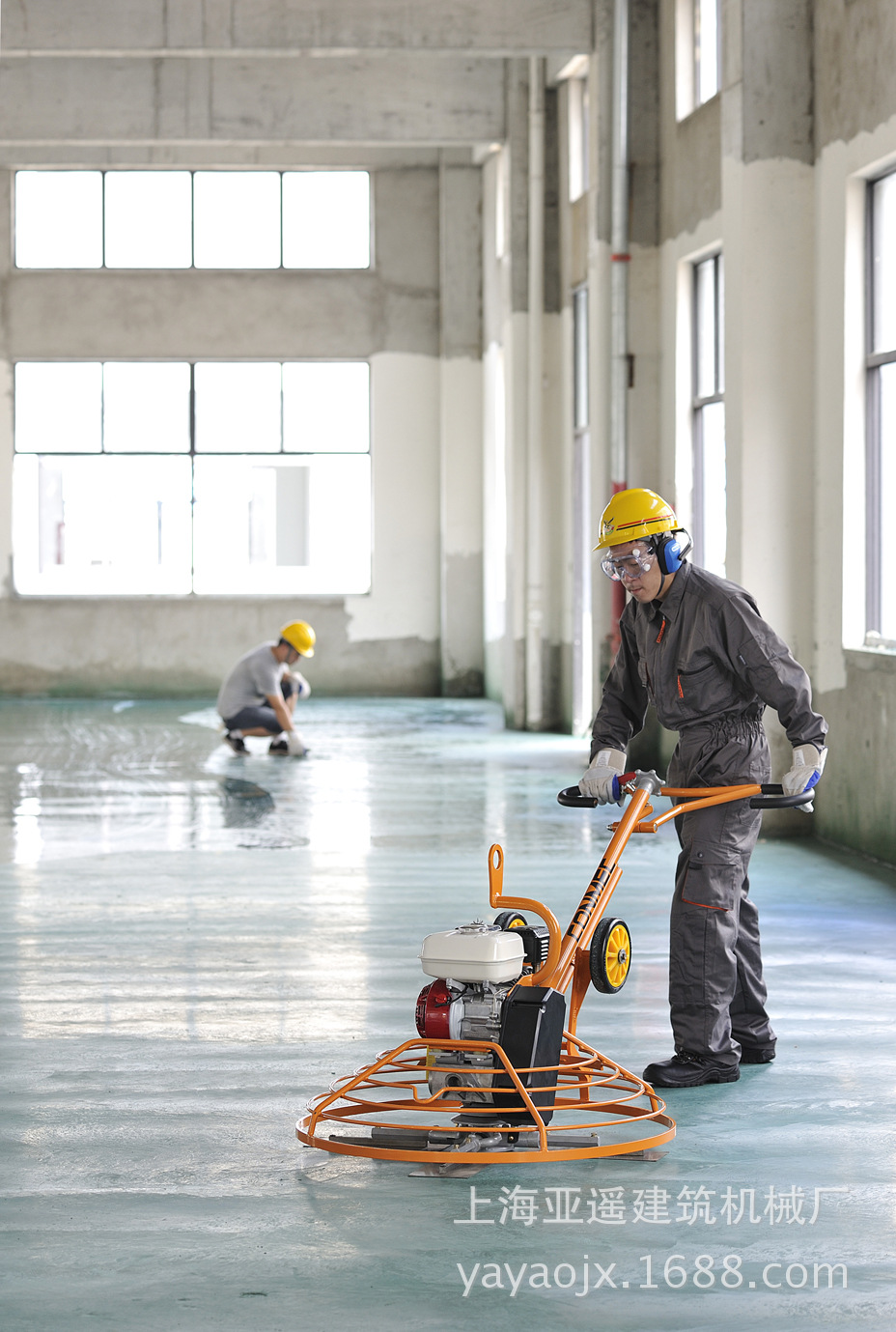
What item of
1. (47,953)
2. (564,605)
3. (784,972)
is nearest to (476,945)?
(784,972)

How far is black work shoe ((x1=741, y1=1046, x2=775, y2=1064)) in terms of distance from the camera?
4742mm

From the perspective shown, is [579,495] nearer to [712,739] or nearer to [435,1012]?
[712,739]

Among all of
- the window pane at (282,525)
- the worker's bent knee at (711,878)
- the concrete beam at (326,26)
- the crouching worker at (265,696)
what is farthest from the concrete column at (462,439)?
the worker's bent knee at (711,878)

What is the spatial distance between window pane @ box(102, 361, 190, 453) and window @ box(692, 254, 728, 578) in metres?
9.71

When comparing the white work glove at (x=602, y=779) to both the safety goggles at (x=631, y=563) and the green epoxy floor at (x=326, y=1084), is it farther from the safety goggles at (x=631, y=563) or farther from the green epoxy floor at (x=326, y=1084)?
the green epoxy floor at (x=326, y=1084)

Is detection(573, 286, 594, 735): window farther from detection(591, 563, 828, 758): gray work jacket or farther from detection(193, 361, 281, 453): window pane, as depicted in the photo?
detection(591, 563, 828, 758): gray work jacket

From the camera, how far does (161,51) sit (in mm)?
11969

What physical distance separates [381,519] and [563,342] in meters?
5.42

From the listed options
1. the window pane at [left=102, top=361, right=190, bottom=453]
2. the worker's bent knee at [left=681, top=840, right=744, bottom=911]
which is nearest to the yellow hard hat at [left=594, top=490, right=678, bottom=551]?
the worker's bent knee at [left=681, top=840, right=744, bottom=911]

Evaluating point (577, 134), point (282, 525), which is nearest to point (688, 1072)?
point (577, 134)

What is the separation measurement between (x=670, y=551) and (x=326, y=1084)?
1762mm

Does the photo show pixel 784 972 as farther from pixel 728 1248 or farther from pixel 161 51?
pixel 161 51

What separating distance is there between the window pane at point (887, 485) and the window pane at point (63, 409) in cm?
1321

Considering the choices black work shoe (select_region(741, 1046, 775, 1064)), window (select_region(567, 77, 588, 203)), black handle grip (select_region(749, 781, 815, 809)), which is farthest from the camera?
window (select_region(567, 77, 588, 203))
